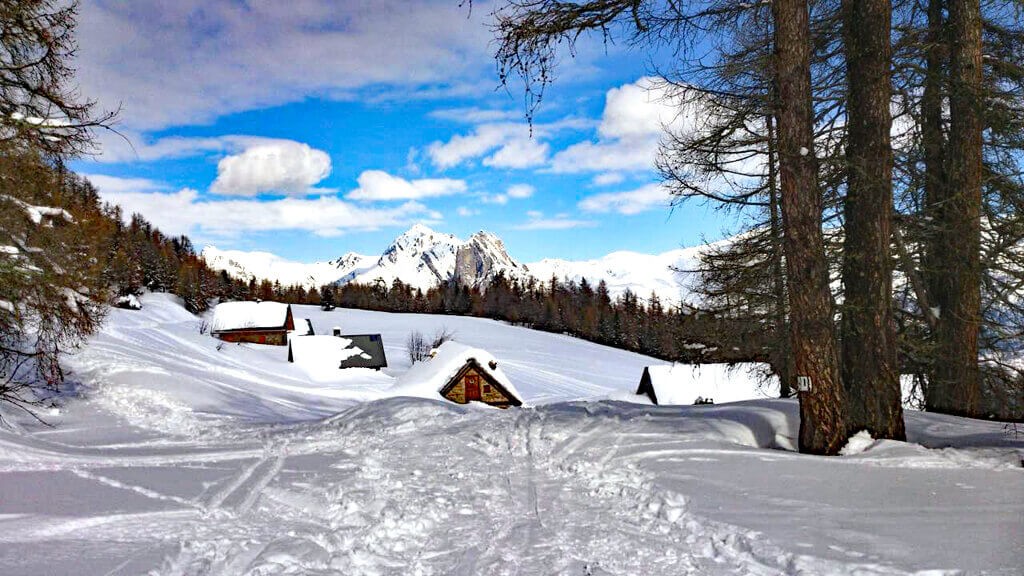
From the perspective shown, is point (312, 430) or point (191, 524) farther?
point (312, 430)

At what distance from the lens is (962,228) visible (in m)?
8.09

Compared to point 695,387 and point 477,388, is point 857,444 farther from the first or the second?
point 695,387

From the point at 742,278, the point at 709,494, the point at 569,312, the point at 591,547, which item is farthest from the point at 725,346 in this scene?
the point at 569,312

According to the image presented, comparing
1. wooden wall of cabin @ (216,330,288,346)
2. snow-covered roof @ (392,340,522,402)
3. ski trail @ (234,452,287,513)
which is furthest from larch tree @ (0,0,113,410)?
wooden wall of cabin @ (216,330,288,346)

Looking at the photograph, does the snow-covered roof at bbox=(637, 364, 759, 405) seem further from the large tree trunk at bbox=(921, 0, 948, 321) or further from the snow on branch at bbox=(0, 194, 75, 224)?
the snow on branch at bbox=(0, 194, 75, 224)

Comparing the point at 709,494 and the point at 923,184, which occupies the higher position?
the point at 923,184

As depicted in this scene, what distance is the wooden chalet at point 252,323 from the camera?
6116cm

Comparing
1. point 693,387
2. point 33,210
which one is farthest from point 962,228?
point 693,387

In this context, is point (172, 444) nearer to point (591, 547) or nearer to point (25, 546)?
point (25, 546)

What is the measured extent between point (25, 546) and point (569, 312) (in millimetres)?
105488

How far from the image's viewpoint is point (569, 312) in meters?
108

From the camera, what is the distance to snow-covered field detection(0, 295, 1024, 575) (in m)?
3.73

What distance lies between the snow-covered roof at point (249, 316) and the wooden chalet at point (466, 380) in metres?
36.2

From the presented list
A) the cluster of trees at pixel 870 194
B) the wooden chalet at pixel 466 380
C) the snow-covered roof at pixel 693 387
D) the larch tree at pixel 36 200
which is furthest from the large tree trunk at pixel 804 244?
the snow-covered roof at pixel 693 387
